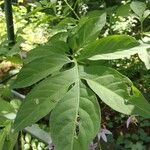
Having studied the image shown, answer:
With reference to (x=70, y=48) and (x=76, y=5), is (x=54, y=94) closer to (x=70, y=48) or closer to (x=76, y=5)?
(x=70, y=48)

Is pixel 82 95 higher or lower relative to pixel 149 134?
higher

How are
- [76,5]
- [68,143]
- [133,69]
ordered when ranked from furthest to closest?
[133,69] → [76,5] → [68,143]

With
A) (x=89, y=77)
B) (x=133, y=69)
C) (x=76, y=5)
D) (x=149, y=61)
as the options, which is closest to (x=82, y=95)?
(x=89, y=77)

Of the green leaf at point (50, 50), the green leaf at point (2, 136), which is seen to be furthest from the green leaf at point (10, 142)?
the green leaf at point (50, 50)

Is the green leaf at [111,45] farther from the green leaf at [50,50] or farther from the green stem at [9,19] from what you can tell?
the green stem at [9,19]

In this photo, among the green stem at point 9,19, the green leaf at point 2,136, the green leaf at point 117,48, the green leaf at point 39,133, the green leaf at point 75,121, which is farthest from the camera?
the green leaf at point 39,133
